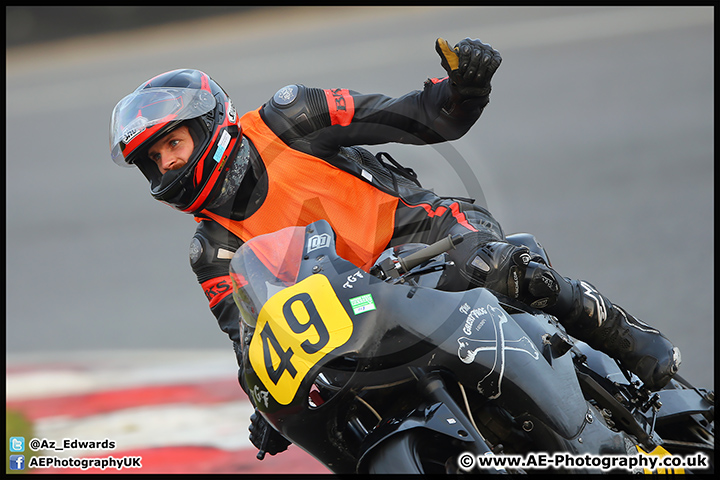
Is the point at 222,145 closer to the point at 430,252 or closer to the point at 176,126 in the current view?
the point at 176,126

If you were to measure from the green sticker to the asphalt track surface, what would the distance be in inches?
42.0

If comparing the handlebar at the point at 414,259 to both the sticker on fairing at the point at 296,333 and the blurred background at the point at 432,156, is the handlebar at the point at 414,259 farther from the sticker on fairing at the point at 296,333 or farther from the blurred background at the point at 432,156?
the blurred background at the point at 432,156

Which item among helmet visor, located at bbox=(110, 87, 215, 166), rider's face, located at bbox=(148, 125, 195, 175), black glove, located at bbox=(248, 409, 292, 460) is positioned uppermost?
helmet visor, located at bbox=(110, 87, 215, 166)

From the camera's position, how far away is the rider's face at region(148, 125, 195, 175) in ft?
9.86

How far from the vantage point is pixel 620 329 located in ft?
9.21

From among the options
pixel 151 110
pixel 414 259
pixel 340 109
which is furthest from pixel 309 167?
pixel 414 259

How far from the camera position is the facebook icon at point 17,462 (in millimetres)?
4074

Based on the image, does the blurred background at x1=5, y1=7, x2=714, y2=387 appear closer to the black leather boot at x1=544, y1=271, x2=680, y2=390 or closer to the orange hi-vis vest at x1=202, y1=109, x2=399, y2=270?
the orange hi-vis vest at x1=202, y1=109, x2=399, y2=270

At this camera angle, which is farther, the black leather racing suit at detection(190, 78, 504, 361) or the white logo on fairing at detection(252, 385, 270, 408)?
the black leather racing suit at detection(190, 78, 504, 361)

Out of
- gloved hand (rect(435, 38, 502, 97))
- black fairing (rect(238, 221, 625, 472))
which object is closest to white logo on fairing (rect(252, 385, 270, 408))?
black fairing (rect(238, 221, 625, 472))

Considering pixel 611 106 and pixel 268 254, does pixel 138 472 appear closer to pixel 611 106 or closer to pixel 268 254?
pixel 268 254

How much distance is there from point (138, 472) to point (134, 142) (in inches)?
72.1

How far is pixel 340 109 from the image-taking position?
10.6ft

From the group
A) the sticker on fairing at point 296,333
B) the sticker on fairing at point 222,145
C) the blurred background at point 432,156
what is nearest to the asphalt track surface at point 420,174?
the blurred background at point 432,156
